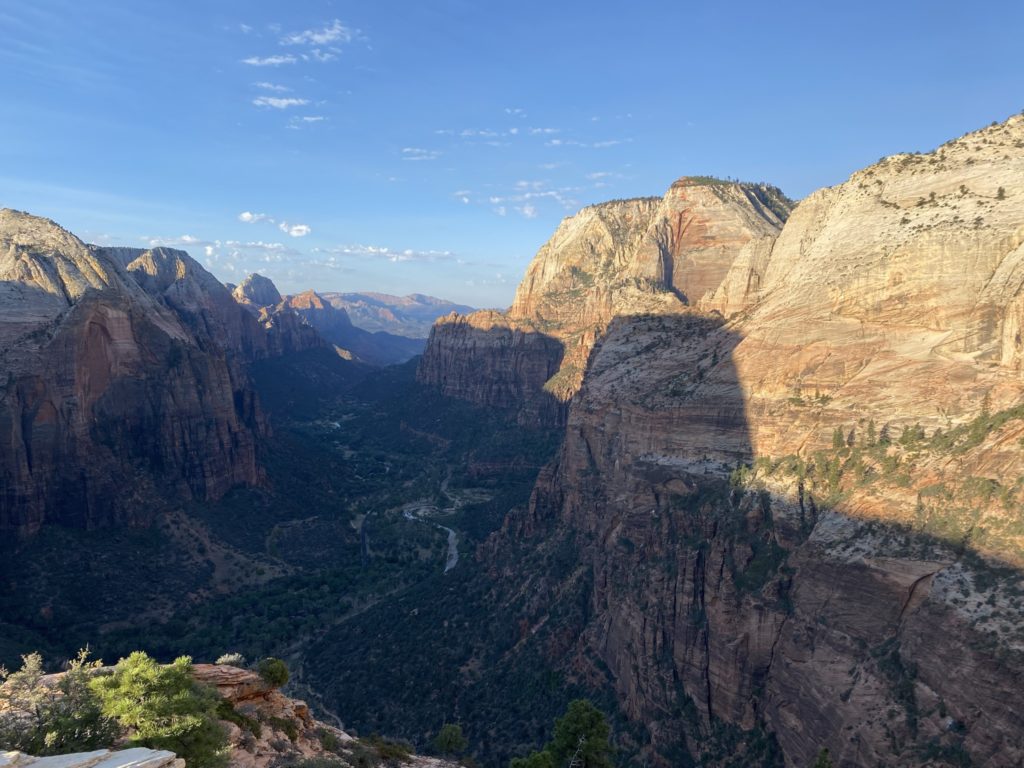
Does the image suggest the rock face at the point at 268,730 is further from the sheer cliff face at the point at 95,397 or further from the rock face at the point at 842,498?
the sheer cliff face at the point at 95,397

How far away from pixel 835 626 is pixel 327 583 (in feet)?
253

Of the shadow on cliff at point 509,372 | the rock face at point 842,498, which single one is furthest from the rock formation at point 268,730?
the shadow on cliff at point 509,372

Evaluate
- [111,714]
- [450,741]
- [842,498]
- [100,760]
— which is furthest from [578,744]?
[100,760]

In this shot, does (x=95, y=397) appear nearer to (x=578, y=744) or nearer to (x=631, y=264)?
(x=578, y=744)

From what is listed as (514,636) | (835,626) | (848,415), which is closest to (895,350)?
(848,415)

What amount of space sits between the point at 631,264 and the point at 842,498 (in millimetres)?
96376

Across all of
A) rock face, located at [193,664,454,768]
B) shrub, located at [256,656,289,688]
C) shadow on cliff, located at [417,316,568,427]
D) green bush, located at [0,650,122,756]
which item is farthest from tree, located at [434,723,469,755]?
shadow on cliff, located at [417,316,568,427]

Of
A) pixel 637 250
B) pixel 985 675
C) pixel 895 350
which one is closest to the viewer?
pixel 985 675

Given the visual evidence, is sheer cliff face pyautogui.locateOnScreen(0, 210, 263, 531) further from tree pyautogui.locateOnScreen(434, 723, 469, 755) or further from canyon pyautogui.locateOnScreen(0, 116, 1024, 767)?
tree pyautogui.locateOnScreen(434, 723, 469, 755)

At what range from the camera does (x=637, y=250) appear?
130 metres

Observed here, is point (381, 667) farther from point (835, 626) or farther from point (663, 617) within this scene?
point (835, 626)

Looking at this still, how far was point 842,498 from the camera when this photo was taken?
133 ft

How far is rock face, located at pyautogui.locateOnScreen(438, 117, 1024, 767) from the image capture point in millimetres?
31906

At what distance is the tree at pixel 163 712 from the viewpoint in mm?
20422
